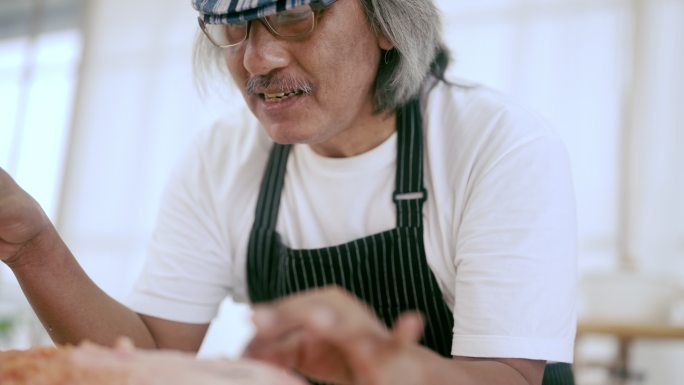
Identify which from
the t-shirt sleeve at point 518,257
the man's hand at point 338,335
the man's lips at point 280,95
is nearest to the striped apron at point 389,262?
the t-shirt sleeve at point 518,257

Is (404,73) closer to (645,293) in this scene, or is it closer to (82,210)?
(645,293)

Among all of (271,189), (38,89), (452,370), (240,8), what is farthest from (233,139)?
(38,89)

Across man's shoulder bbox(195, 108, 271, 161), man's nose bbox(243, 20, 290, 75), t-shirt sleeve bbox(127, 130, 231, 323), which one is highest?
man's nose bbox(243, 20, 290, 75)

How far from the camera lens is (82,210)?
407 cm

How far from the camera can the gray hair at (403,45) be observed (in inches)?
42.6

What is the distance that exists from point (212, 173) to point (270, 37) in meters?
0.33

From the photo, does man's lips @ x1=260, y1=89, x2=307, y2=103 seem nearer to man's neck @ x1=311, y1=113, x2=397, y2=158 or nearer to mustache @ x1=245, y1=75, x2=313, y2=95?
mustache @ x1=245, y1=75, x2=313, y2=95

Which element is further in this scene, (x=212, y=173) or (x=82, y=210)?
(x=82, y=210)

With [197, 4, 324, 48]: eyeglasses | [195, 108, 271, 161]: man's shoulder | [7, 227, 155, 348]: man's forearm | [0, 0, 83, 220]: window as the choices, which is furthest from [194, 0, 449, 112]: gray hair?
[0, 0, 83, 220]: window

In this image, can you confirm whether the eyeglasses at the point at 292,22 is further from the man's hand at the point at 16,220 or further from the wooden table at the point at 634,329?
the wooden table at the point at 634,329

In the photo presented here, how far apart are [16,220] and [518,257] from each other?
24.1 inches

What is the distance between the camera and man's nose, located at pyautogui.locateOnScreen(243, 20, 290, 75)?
103 cm

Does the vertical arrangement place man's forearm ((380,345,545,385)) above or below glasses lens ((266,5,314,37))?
below

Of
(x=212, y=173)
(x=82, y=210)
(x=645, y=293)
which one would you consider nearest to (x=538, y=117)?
(x=212, y=173)
